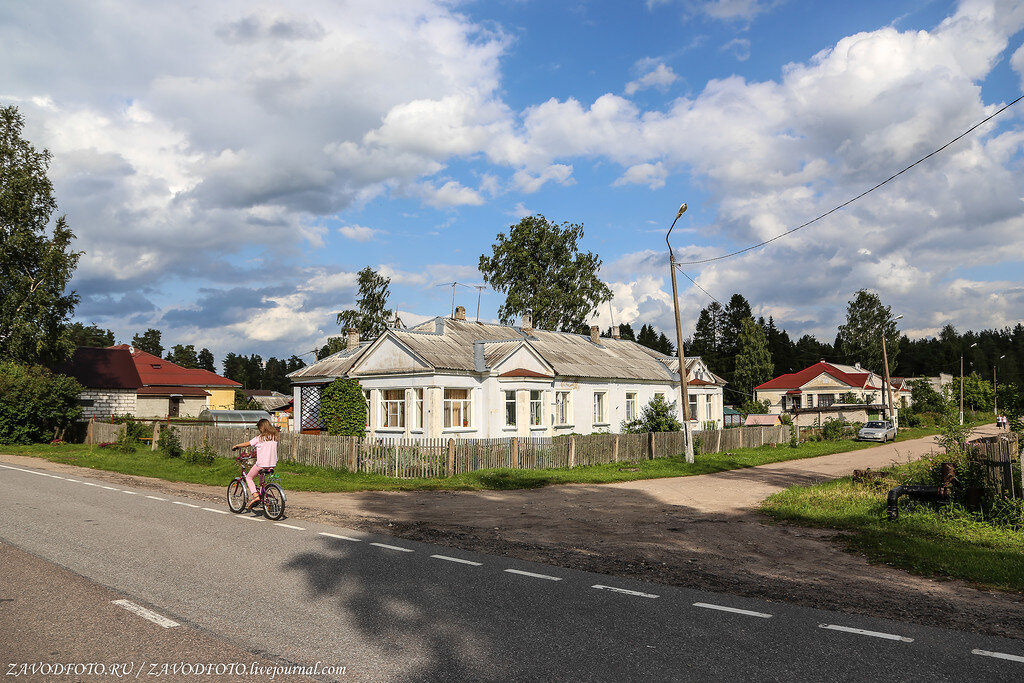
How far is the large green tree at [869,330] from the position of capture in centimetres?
8269

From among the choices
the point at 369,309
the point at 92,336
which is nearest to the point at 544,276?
the point at 369,309

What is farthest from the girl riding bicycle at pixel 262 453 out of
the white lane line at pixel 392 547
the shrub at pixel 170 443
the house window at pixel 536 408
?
the house window at pixel 536 408

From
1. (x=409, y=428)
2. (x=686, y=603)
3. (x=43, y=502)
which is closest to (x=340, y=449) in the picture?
(x=409, y=428)

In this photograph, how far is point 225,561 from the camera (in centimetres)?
856

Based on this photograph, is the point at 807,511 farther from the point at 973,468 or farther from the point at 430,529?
the point at 430,529

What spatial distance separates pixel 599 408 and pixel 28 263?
32065 mm

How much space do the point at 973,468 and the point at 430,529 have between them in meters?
10.3

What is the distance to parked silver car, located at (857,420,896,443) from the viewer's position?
1702 inches

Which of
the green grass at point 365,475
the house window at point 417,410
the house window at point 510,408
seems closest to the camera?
Result: the green grass at point 365,475

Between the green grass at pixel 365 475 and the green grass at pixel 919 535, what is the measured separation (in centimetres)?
737

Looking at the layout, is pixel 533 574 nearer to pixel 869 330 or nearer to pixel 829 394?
pixel 829 394

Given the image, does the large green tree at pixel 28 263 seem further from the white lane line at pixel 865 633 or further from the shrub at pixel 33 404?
the white lane line at pixel 865 633

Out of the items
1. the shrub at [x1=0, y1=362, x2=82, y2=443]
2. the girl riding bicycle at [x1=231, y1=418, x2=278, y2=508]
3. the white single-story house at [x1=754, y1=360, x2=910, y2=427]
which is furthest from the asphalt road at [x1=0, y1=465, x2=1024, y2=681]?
the white single-story house at [x1=754, y1=360, x2=910, y2=427]

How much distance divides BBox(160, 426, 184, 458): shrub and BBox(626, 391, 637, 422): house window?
21.6 meters
